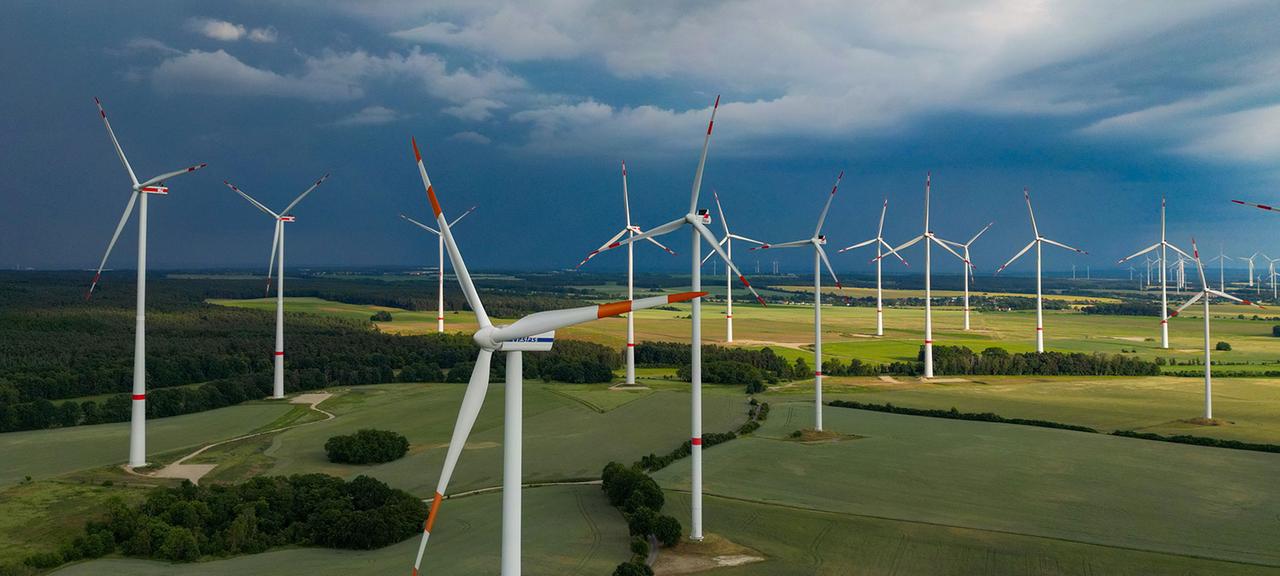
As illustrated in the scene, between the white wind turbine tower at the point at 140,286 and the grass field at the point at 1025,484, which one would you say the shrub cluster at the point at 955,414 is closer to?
the grass field at the point at 1025,484

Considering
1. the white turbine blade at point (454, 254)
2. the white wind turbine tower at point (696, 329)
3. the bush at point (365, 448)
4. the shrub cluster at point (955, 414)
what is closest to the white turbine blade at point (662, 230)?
the white wind turbine tower at point (696, 329)

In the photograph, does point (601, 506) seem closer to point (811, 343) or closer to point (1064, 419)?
point (1064, 419)

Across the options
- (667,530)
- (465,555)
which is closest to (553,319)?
(667,530)

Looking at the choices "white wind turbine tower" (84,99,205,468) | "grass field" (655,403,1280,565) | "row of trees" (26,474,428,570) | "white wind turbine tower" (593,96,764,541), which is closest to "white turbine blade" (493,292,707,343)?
"white wind turbine tower" (593,96,764,541)

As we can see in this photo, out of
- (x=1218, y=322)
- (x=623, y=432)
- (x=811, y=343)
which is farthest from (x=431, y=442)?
(x=1218, y=322)

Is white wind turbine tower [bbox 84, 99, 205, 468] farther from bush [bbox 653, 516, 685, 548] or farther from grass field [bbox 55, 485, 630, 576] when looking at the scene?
bush [bbox 653, 516, 685, 548]

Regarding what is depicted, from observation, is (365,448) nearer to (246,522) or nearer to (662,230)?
(246,522)
